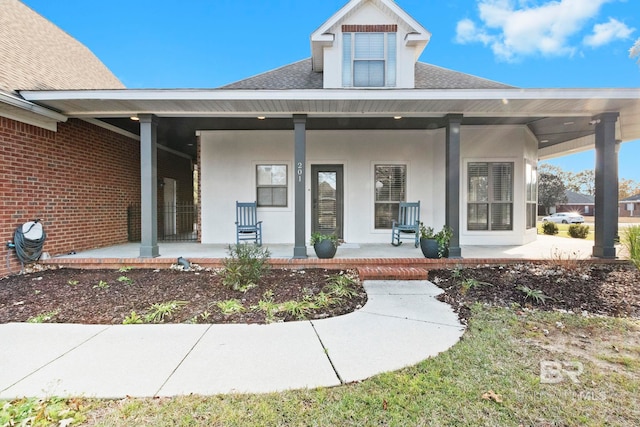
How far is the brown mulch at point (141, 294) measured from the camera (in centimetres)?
339

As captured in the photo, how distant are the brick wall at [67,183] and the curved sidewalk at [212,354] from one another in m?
2.92

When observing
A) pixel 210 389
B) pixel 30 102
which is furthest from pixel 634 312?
pixel 30 102

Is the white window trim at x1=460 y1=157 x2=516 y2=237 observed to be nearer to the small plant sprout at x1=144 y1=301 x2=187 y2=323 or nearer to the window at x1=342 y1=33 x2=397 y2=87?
the window at x1=342 y1=33 x2=397 y2=87

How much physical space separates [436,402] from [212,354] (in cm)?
169

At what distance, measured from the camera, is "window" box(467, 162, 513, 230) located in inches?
292

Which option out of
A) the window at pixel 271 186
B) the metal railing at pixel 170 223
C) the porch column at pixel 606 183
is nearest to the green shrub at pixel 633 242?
the porch column at pixel 606 183

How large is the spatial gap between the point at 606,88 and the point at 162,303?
7062 millimetres

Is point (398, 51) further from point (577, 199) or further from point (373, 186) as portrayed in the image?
point (577, 199)

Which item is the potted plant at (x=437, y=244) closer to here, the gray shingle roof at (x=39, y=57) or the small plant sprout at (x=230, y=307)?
the small plant sprout at (x=230, y=307)

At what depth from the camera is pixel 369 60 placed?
6.79m

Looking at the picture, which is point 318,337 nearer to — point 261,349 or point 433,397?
point 261,349

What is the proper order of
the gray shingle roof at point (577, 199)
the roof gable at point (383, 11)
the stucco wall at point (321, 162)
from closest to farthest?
1. the roof gable at point (383, 11)
2. the stucco wall at point (321, 162)
3. the gray shingle roof at point (577, 199)

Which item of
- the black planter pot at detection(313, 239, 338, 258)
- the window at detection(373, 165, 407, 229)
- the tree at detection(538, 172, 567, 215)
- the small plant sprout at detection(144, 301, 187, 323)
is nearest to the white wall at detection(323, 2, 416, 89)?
the window at detection(373, 165, 407, 229)

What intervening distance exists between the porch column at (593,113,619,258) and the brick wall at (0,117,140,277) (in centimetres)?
971
